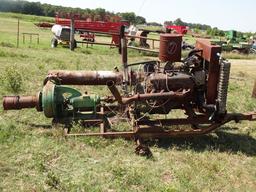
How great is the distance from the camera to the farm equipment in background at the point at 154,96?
283 inches

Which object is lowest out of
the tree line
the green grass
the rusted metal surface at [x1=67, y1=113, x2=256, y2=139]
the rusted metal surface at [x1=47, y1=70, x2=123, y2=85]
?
the green grass

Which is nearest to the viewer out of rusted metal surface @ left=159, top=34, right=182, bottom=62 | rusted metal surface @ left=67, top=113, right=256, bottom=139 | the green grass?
the green grass

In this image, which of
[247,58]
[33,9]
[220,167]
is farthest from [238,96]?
[33,9]

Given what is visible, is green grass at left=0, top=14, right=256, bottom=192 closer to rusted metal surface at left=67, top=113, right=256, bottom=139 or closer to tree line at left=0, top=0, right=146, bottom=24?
rusted metal surface at left=67, top=113, right=256, bottom=139

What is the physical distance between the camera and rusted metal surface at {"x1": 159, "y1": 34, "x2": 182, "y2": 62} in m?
7.47

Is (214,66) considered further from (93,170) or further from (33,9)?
(33,9)

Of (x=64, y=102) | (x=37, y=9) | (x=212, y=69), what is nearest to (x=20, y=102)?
(x=64, y=102)

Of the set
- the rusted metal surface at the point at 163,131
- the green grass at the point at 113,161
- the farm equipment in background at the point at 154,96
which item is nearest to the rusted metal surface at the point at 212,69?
the farm equipment in background at the point at 154,96

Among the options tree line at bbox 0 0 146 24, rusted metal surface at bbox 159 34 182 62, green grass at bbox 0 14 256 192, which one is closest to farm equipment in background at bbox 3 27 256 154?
rusted metal surface at bbox 159 34 182 62

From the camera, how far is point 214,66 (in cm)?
720

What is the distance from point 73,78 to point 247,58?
24.0 metres

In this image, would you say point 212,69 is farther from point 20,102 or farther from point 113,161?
point 20,102

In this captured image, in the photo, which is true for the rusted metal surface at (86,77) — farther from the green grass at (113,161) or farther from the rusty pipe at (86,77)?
the green grass at (113,161)

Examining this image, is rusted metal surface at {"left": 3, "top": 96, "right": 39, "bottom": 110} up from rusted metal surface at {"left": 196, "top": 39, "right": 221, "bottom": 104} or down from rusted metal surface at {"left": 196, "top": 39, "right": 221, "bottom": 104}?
down
